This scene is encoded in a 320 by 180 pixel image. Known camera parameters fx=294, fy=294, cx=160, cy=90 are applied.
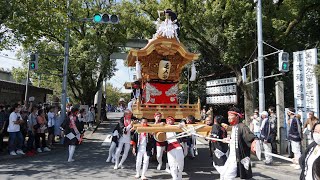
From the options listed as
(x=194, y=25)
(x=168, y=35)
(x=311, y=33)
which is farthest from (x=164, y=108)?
(x=311, y=33)

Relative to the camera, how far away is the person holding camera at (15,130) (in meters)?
10.0

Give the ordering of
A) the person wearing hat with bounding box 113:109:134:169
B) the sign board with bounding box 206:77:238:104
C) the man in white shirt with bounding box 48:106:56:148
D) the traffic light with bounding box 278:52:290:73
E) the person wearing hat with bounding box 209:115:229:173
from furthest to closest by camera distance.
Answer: the sign board with bounding box 206:77:238:104, the man in white shirt with bounding box 48:106:56:148, the traffic light with bounding box 278:52:290:73, the person wearing hat with bounding box 113:109:134:169, the person wearing hat with bounding box 209:115:229:173

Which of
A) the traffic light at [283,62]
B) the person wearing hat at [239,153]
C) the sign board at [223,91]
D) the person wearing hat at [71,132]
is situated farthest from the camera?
the sign board at [223,91]

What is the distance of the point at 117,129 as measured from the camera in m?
9.27

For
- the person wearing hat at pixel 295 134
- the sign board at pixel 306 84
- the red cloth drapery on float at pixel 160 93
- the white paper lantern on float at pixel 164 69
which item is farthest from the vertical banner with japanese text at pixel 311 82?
the white paper lantern on float at pixel 164 69

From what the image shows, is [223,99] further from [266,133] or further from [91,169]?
[91,169]

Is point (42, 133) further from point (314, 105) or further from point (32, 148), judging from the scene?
point (314, 105)

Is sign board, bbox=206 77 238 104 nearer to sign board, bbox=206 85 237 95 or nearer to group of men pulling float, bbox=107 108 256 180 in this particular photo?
sign board, bbox=206 85 237 95

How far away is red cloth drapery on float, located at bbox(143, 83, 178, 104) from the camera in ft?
33.9

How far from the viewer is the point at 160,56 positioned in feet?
34.1

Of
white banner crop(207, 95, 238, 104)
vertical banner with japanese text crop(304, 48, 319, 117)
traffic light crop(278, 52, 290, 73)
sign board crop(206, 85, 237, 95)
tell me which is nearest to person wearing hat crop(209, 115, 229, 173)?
traffic light crop(278, 52, 290, 73)

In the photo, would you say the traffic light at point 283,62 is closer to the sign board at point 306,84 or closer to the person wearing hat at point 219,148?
the sign board at point 306,84

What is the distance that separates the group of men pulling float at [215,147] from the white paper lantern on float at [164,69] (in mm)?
1996

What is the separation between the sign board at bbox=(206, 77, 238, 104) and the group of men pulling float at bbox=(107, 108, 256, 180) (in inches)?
394
